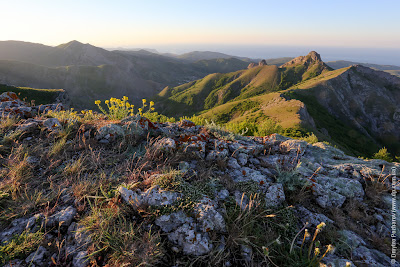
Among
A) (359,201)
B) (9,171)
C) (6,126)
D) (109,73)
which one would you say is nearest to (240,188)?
(359,201)

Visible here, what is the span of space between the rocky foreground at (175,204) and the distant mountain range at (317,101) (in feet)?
95.8

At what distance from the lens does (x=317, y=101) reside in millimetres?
74688

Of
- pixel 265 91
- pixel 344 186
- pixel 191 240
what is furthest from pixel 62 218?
pixel 265 91

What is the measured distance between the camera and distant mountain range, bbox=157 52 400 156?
52.3 meters

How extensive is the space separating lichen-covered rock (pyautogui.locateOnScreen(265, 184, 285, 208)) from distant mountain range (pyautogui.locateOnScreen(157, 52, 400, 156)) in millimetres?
29940

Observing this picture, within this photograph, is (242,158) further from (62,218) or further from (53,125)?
(53,125)

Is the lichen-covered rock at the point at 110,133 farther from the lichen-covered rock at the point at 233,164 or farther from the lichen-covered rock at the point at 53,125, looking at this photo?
the lichen-covered rock at the point at 233,164

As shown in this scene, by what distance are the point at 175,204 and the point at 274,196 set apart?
175 cm

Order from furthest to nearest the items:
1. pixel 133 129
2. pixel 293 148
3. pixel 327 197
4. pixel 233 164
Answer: pixel 293 148 < pixel 133 129 < pixel 233 164 < pixel 327 197

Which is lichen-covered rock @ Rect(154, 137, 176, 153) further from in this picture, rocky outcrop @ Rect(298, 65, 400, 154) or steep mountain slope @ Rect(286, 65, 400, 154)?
rocky outcrop @ Rect(298, 65, 400, 154)

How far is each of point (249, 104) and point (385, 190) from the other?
7280 cm

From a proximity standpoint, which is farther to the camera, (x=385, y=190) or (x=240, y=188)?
(x=385, y=190)

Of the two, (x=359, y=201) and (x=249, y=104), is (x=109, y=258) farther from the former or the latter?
(x=249, y=104)

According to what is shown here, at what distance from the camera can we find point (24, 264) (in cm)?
200
